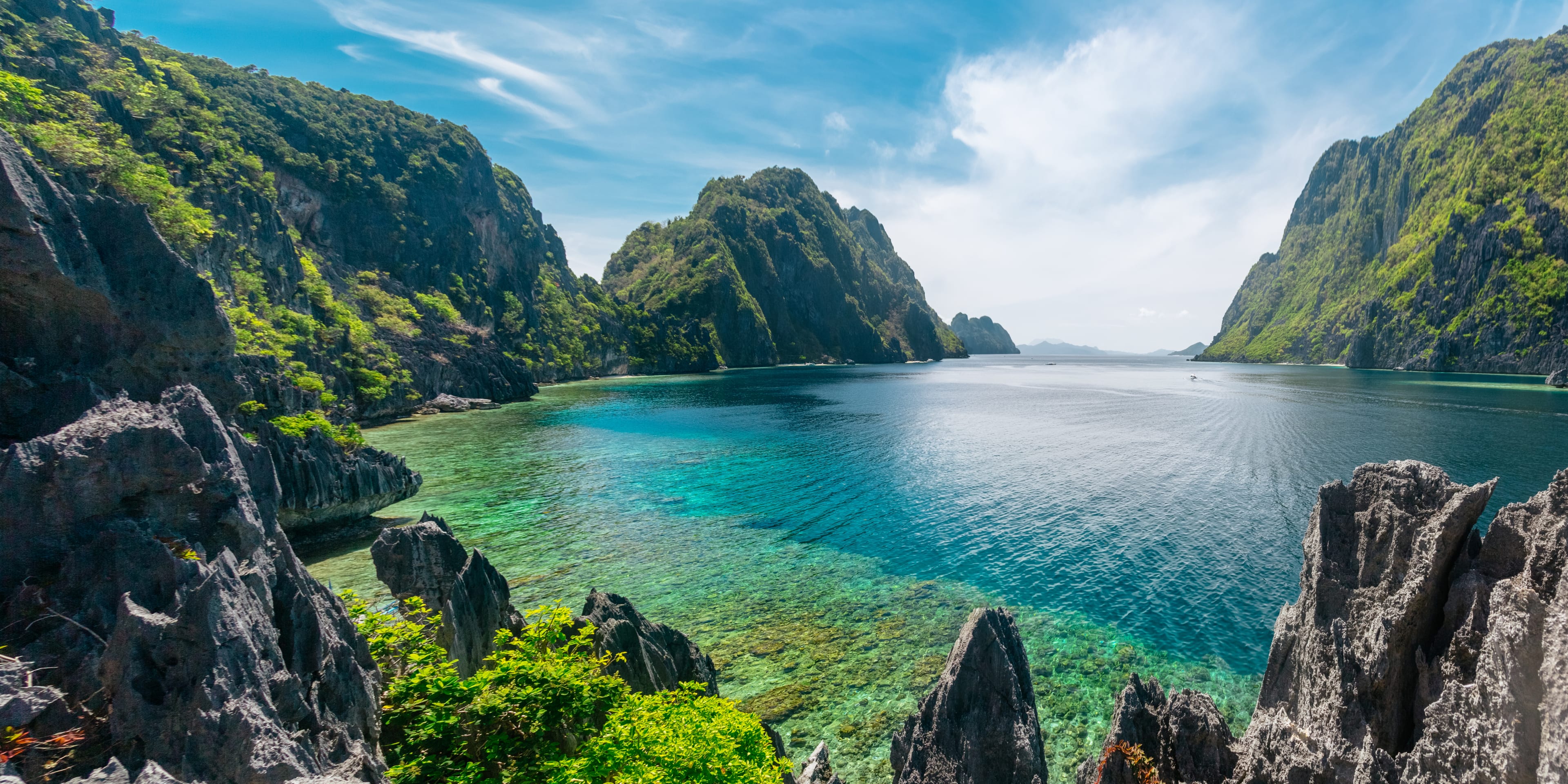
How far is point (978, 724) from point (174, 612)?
15.4m

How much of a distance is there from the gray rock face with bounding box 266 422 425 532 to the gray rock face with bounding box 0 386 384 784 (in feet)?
73.4

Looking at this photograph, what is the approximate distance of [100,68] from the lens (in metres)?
72.9

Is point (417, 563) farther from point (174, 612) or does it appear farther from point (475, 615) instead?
point (174, 612)

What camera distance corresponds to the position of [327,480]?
3234cm

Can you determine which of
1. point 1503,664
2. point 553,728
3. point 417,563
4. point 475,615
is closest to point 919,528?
point 475,615

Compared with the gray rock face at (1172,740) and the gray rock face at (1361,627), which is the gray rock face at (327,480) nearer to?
the gray rock face at (1172,740)

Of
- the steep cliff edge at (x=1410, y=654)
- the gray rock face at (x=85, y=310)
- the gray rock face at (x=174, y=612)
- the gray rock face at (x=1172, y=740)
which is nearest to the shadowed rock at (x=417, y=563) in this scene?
the gray rock face at (x=174, y=612)

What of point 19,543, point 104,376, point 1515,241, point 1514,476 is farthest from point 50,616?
point 1515,241

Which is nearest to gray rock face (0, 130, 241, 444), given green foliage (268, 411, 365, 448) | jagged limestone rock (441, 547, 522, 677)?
jagged limestone rock (441, 547, 522, 677)

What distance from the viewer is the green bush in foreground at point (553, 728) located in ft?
30.9

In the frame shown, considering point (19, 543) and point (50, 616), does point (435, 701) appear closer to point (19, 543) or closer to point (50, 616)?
point (50, 616)

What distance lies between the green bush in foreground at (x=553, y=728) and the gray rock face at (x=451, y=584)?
222 centimetres

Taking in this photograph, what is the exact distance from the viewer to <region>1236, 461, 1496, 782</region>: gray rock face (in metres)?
9.44

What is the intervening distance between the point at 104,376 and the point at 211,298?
520cm
